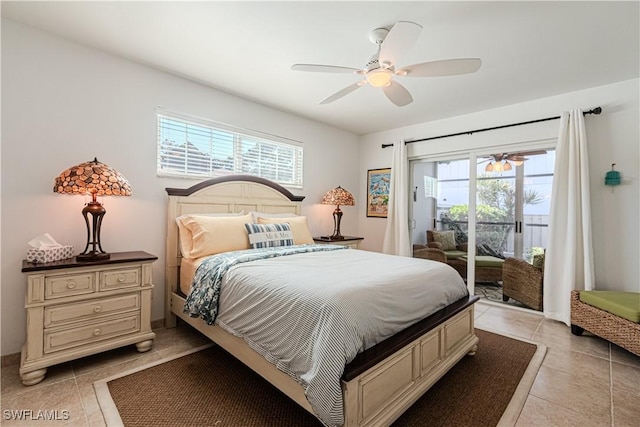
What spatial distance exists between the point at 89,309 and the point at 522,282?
4548 millimetres

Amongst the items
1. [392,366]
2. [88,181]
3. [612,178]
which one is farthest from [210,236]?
[612,178]

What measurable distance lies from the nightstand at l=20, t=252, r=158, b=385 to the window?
3.73 ft

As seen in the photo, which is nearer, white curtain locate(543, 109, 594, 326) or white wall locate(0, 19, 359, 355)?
white wall locate(0, 19, 359, 355)

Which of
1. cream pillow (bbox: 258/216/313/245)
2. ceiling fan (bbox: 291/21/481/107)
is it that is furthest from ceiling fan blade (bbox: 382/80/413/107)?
cream pillow (bbox: 258/216/313/245)

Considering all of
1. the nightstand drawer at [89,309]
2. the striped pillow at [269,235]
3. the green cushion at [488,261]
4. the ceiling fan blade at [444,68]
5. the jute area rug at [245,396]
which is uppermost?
the ceiling fan blade at [444,68]

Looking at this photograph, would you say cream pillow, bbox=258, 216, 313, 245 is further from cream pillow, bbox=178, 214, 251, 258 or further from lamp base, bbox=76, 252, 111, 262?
lamp base, bbox=76, 252, 111, 262

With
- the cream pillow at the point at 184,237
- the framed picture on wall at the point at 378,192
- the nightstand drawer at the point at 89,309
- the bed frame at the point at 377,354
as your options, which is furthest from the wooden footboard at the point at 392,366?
the framed picture on wall at the point at 378,192

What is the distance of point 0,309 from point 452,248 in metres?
4.92

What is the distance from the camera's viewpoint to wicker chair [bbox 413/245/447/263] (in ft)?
14.3

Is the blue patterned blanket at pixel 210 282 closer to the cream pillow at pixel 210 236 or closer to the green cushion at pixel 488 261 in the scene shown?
the cream pillow at pixel 210 236

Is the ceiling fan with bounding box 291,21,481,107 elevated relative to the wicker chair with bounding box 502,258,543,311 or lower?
elevated

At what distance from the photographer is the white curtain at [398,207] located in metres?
4.54

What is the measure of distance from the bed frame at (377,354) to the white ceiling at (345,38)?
1.31 m

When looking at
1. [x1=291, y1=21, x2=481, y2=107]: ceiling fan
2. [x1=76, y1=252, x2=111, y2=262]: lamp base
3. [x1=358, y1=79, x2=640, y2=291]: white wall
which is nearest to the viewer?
[x1=291, y1=21, x2=481, y2=107]: ceiling fan
